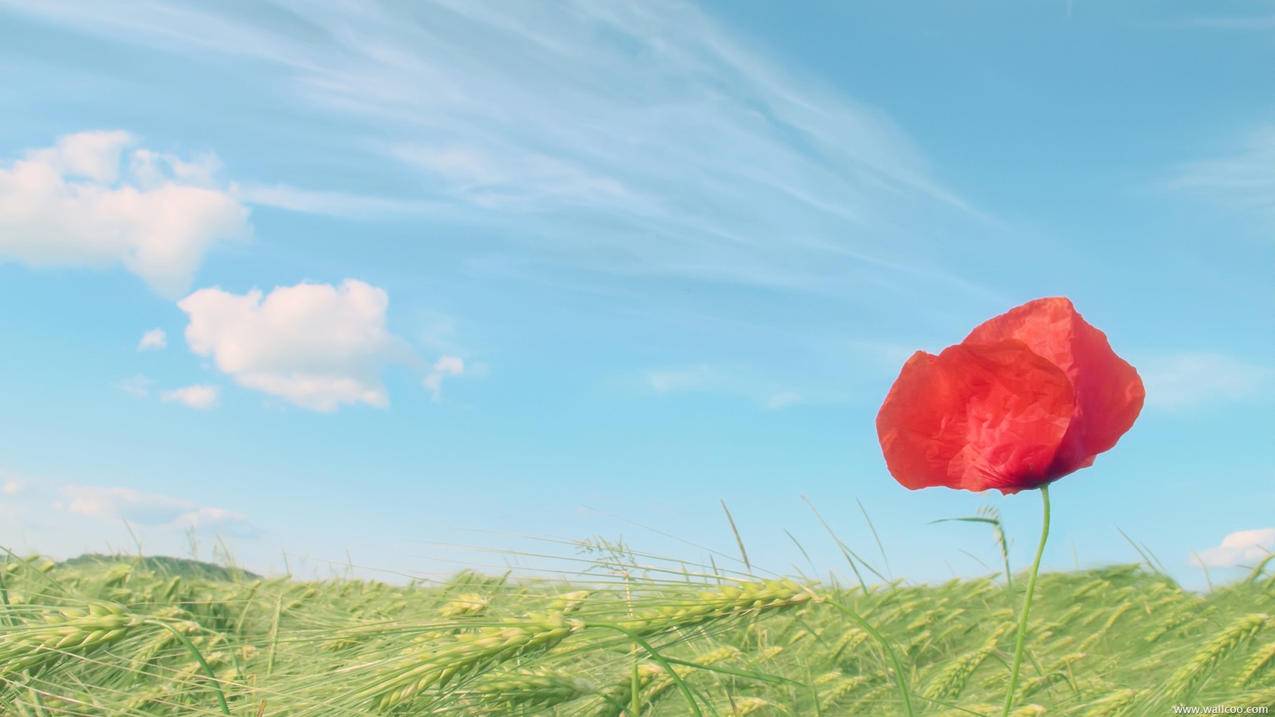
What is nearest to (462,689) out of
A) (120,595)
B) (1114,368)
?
(1114,368)

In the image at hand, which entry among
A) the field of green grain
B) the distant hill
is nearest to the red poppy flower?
the field of green grain

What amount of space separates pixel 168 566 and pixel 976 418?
5340 millimetres

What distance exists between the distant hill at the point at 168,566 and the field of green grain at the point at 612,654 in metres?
0.99

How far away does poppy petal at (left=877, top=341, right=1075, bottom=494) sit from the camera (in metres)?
1.44

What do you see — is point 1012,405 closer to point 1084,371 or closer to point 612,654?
point 1084,371

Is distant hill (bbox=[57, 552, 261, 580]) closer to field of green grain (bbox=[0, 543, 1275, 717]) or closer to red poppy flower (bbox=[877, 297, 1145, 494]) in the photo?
field of green grain (bbox=[0, 543, 1275, 717])

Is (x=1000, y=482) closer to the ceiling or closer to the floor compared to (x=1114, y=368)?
closer to the floor

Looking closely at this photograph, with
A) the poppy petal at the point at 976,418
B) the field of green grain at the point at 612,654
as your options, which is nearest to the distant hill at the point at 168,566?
the field of green grain at the point at 612,654

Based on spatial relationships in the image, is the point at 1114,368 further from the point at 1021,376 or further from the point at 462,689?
the point at 462,689

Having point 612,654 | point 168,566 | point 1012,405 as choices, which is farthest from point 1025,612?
point 168,566

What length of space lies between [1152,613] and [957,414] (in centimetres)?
324

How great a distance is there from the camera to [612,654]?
1.85 m

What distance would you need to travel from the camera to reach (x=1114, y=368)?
4.94 ft

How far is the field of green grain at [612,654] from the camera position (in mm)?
1498
